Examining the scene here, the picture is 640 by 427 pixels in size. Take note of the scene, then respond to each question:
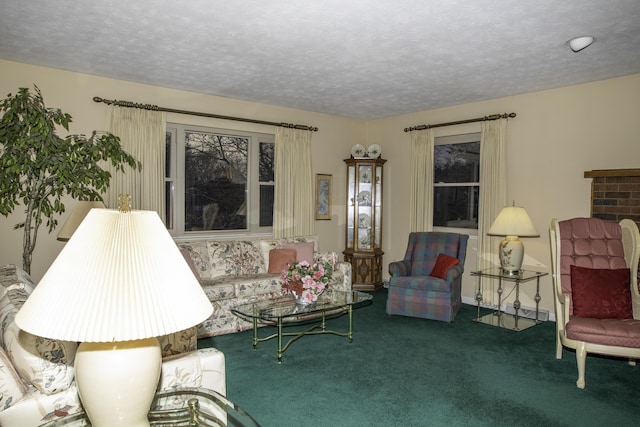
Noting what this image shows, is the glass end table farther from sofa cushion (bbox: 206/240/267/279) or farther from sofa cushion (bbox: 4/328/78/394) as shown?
sofa cushion (bbox: 4/328/78/394)

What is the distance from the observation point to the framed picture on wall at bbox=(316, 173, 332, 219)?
6711mm

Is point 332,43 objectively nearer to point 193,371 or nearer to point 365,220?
point 193,371

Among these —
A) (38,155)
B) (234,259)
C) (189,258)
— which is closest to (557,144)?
(234,259)

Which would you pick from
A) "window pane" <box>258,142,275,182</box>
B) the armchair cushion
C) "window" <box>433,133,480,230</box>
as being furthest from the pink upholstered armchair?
"window pane" <box>258,142,275,182</box>

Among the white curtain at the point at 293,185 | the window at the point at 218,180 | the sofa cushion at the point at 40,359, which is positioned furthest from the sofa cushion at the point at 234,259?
the sofa cushion at the point at 40,359

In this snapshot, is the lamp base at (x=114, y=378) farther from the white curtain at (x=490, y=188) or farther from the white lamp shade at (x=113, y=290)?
the white curtain at (x=490, y=188)

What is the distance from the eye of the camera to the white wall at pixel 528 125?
4.47 meters

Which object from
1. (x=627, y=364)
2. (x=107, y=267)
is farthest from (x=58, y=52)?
(x=627, y=364)

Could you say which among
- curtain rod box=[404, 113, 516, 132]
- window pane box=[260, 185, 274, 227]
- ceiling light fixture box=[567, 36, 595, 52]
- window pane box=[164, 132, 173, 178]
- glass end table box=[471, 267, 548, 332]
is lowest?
glass end table box=[471, 267, 548, 332]

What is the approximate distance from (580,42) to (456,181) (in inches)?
113

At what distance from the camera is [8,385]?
5.64ft

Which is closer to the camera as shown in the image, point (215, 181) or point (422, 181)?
point (215, 181)

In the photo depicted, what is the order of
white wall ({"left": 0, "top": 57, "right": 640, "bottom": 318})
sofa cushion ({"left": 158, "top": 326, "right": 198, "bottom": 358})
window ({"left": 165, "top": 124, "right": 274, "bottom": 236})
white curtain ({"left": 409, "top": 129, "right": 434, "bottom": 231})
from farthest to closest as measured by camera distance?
white curtain ({"left": 409, "top": 129, "right": 434, "bottom": 231}) → window ({"left": 165, "top": 124, "right": 274, "bottom": 236}) → white wall ({"left": 0, "top": 57, "right": 640, "bottom": 318}) → sofa cushion ({"left": 158, "top": 326, "right": 198, "bottom": 358})

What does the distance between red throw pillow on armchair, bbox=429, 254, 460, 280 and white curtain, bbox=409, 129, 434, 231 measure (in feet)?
3.60
